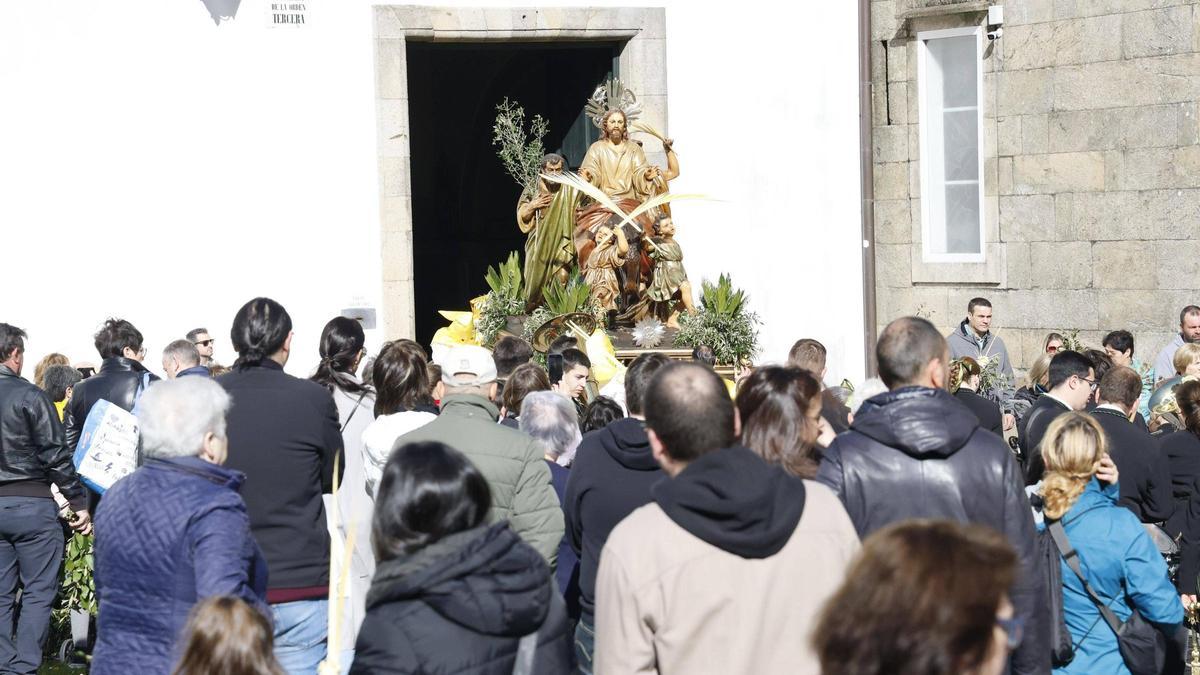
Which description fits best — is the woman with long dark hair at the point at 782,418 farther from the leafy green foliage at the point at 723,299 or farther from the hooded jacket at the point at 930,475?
the leafy green foliage at the point at 723,299

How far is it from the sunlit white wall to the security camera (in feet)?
6.13

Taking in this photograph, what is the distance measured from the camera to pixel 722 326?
38.0 ft

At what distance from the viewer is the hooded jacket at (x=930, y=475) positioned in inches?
147

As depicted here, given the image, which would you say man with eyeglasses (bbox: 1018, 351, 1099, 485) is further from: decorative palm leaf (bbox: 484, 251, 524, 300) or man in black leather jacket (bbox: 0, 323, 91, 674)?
decorative palm leaf (bbox: 484, 251, 524, 300)

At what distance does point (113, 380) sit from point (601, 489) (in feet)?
11.1

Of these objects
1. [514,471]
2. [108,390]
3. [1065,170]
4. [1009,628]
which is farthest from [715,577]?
[1065,170]

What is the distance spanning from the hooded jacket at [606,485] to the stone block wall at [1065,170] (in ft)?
28.1

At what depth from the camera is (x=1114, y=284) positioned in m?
12.2

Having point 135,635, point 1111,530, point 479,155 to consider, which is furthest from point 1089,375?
point 479,155

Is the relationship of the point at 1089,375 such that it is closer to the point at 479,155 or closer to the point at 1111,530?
the point at 1111,530

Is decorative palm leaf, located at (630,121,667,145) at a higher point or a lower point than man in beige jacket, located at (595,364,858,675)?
higher

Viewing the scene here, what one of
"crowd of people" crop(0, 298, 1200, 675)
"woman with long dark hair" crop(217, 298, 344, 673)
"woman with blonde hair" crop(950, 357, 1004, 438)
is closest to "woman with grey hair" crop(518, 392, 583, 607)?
"crowd of people" crop(0, 298, 1200, 675)

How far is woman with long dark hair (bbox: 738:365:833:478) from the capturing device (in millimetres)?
3965

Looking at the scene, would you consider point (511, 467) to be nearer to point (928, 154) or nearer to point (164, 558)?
point (164, 558)
